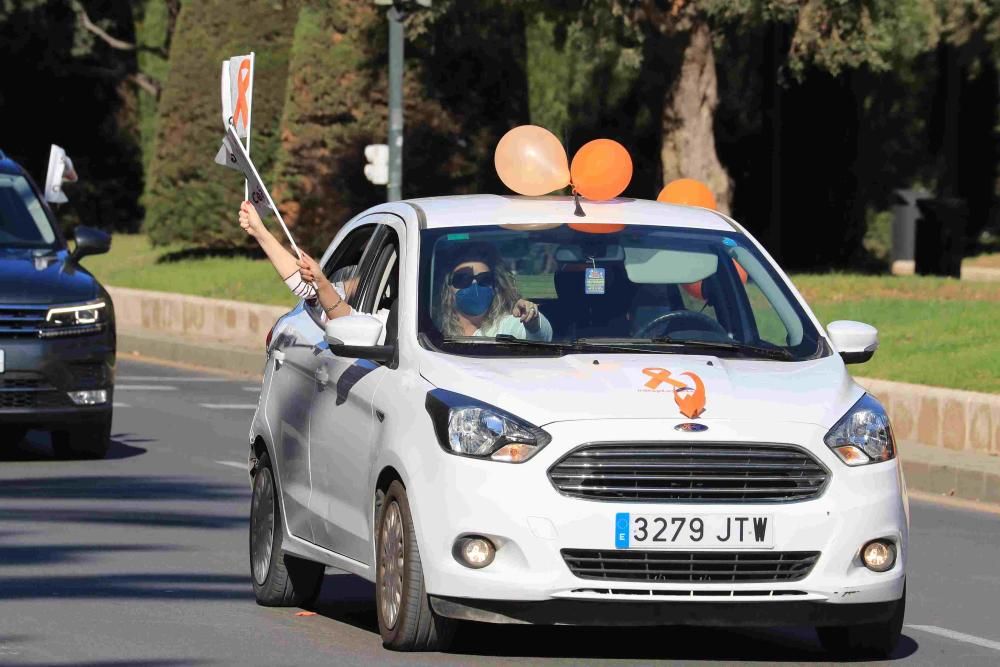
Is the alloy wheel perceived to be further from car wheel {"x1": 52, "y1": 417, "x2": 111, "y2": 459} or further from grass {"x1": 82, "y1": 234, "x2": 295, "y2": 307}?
grass {"x1": 82, "y1": 234, "x2": 295, "y2": 307}

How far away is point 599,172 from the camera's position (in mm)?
9195

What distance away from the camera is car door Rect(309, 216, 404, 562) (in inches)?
320

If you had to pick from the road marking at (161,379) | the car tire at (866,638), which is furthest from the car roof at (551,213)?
the road marking at (161,379)

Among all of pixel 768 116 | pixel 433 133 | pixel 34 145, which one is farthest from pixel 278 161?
pixel 34 145

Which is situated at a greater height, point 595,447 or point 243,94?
point 243,94

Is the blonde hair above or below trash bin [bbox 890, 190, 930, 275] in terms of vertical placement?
above

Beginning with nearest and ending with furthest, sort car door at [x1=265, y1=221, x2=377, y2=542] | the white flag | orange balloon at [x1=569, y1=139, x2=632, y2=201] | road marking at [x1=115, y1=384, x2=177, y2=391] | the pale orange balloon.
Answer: car door at [x1=265, y1=221, x2=377, y2=542]
orange balloon at [x1=569, y1=139, x2=632, y2=201]
the pale orange balloon
the white flag
road marking at [x1=115, y1=384, x2=177, y2=391]

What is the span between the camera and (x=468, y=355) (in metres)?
7.96

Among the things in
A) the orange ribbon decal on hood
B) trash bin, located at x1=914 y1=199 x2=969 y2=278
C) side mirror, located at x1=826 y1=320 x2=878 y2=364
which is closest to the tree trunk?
trash bin, located at x1=914 y1=199 x2=969 y2=278

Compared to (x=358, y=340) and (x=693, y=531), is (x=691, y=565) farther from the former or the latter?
(x=358, y=340)

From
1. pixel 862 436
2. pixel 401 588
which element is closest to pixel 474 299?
pixel 401 588

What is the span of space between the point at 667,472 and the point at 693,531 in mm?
198

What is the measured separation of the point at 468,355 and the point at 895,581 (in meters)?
1.57

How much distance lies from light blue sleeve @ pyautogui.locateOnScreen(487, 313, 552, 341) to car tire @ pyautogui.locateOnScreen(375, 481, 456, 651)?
2.45 feet
